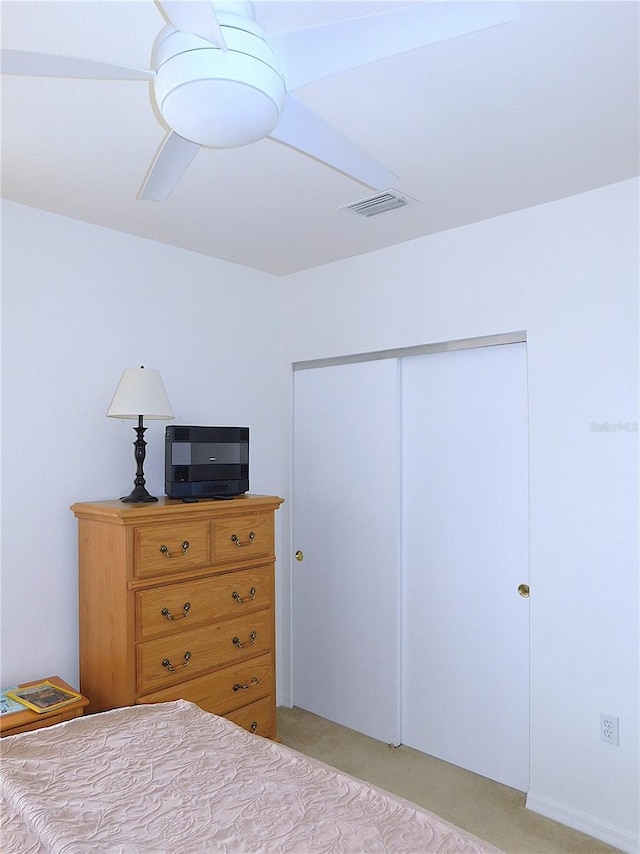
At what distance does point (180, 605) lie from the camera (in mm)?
2828

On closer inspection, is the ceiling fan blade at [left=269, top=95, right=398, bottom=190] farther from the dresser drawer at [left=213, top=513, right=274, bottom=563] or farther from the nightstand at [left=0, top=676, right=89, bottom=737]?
the nightstand at [left=0, top=676, right=89, bottom=737]

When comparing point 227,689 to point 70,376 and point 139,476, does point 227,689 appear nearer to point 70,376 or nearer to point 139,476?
point 139,476

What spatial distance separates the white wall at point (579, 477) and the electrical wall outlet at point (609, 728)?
0.07ft

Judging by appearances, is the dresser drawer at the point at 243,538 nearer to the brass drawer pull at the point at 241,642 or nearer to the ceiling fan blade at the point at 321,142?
the brass drawer pull at the point at 241,642

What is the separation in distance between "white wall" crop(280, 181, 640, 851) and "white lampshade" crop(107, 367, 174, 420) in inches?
58.7

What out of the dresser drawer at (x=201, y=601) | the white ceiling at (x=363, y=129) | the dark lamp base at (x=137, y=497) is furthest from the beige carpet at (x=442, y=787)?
the white ceiling at (x=363, y=129)

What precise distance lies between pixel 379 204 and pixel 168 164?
4.72ft

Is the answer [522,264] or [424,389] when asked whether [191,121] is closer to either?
[522,264]

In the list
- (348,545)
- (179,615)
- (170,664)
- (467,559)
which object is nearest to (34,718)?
(170,664)

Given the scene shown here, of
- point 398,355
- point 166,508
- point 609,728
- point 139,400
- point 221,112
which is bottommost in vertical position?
point 609,728

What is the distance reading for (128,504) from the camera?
2877 millimetres

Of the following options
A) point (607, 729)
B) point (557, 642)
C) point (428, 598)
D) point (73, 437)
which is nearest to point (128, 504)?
point (73, 437)

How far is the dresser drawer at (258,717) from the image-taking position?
3.06 meters

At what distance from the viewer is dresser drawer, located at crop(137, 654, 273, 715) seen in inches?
110
